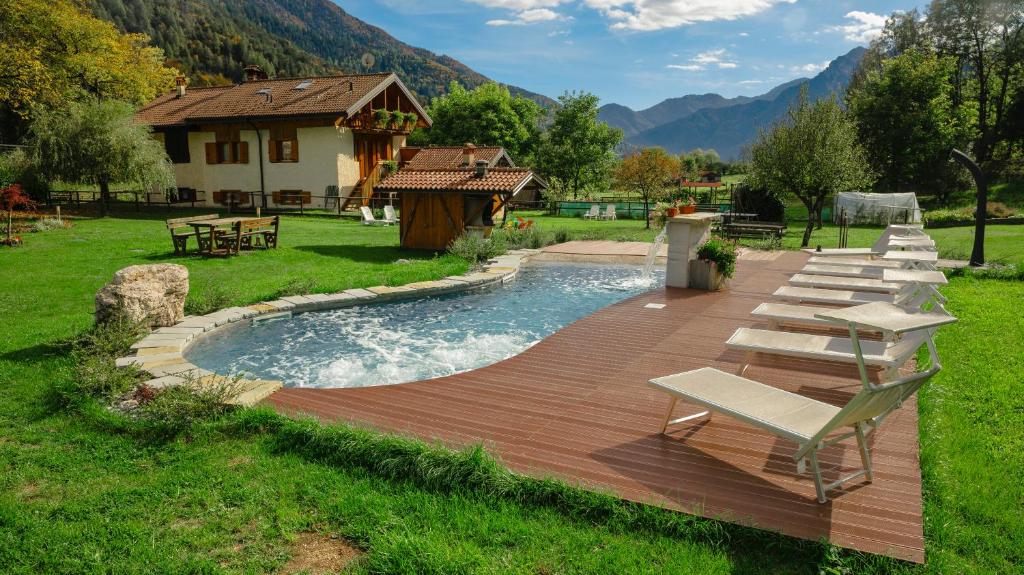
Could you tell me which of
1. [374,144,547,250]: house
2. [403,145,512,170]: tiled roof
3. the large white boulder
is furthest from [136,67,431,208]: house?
the large white boulder

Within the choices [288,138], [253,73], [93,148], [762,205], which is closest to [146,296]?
[93,148]

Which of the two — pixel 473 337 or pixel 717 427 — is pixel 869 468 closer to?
pixel 717 427

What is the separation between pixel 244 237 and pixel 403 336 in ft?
27.7

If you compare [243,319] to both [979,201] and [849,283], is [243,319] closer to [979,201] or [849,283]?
[849,283]

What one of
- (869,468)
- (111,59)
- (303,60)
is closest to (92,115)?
(111,59)

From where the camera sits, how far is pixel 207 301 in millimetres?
9273

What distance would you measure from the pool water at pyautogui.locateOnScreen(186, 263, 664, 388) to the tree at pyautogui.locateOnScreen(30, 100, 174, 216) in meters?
17.4

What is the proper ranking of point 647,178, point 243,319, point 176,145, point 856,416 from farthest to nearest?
1. point 176,145
2. point 647,178
3. point 243,319
4. point 856,416

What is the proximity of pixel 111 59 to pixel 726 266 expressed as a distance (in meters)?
32.8

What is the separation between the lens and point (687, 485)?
3799 millimetres

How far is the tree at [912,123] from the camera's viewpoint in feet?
109

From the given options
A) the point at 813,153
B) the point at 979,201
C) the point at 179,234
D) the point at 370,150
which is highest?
the point at 370,150

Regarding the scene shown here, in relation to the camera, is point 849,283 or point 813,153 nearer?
point 849,283

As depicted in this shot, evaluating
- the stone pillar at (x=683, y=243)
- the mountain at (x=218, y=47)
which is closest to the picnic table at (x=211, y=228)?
the stone pillar at (x=683, y=243)
